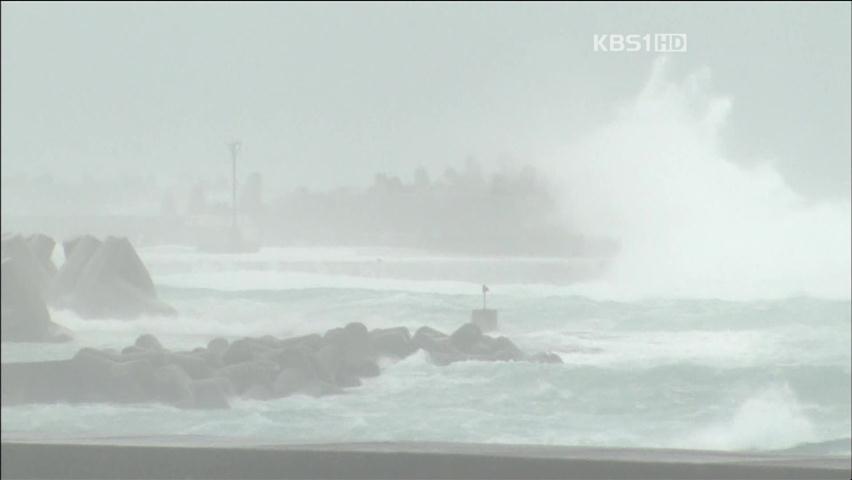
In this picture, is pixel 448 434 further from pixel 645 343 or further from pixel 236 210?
pixel 236 210

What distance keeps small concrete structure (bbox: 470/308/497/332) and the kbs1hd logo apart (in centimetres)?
111

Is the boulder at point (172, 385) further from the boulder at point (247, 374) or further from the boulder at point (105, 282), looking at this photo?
the boulder at point (105, 282)

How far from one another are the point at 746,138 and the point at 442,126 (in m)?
1.21

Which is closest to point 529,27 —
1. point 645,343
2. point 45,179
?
point 645,343

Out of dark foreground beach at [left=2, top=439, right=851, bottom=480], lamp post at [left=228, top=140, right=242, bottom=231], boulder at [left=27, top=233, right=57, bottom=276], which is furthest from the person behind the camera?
lamp post at [left=228, top=140, right=242, bottom=231]

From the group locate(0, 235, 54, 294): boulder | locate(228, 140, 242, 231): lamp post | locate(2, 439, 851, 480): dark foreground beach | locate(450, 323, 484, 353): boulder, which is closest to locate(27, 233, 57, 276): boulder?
locate(0, 235, 54, 294): boulder

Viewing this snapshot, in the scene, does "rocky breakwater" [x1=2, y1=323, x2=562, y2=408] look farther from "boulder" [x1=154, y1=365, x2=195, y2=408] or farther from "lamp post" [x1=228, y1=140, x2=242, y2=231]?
"lamp post" [x1=228, y1=140, x2=242, y2=231]

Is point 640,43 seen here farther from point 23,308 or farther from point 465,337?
point 23,308

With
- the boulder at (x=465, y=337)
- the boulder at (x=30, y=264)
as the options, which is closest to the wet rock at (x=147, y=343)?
the boulder at (x=30, y=264)

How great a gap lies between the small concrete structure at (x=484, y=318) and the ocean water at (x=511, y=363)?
0.03 meters

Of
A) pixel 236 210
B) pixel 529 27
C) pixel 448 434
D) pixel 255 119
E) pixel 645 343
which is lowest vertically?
pixel 448 434

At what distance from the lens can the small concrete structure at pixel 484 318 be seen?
5.28 meters

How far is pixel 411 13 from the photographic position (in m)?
5.43

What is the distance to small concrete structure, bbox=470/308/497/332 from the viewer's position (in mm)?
5284
